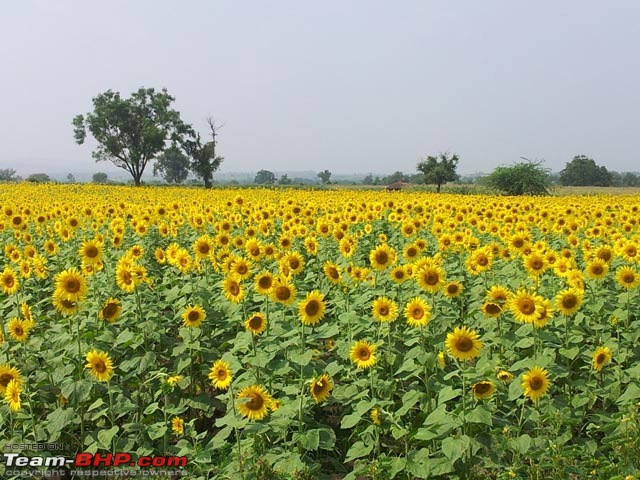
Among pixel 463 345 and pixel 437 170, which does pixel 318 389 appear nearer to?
pixel 463 345

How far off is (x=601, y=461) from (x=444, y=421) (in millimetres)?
1134

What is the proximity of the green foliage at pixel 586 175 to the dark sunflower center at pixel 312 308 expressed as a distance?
12136cm

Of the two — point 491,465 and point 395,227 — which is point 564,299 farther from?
point 395,227

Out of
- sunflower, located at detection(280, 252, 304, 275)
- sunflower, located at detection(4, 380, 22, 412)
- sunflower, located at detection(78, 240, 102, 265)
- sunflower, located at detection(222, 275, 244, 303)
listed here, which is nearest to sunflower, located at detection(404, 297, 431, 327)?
sunflower, located at detection(280, 252, 304, 275)

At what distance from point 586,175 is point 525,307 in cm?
12725

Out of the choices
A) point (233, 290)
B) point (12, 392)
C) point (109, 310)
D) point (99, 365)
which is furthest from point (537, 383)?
point (12, 392)

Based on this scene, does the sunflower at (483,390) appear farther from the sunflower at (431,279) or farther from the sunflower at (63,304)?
the sunflower at (63,304)

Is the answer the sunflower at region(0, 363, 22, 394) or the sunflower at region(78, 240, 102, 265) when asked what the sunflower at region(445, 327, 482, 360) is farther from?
the sunflower at region(78, 240, 102, 265)

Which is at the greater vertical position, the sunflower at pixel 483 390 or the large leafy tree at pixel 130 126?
the large leafy tree at pixel 130 126

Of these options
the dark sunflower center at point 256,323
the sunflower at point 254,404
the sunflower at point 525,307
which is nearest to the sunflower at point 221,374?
the sunflower at point 254,404

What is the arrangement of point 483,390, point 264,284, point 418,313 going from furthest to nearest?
point 264,284 → point 418,313 → point 483,390

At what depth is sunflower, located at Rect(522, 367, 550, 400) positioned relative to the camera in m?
3.90

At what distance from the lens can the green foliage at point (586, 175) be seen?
115 metres

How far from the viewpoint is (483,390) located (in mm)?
3834
